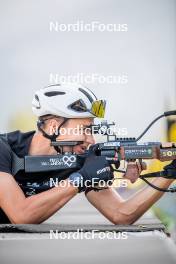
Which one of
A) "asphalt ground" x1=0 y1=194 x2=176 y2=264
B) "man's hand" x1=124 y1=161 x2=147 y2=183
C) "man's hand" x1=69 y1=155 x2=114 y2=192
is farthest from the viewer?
"man's hand" x1=124 y1=161 x2=147 y2=183

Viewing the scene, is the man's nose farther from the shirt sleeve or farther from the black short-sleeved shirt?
the shirt sleeve

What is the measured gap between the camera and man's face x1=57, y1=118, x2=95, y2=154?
6.18ft

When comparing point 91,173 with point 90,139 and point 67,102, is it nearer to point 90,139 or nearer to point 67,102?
point 90,139

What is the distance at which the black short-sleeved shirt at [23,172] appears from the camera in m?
1.84

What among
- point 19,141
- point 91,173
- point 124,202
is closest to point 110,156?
point 91,173

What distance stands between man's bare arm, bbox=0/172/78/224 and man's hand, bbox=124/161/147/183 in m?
0.19

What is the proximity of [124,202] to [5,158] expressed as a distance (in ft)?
1.36

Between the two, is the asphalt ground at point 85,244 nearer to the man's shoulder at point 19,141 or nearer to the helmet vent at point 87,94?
the man's shoulder at point 19,141

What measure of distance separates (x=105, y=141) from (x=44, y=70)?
0.34 metres

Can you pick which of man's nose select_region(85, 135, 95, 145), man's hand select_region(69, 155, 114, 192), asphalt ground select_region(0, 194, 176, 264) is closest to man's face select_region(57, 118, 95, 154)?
man's nose select_region(85, 135, 95, 145)

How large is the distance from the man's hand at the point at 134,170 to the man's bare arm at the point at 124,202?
0.05m
